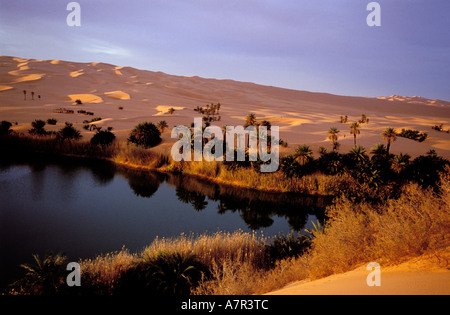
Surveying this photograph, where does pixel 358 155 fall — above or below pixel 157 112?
below

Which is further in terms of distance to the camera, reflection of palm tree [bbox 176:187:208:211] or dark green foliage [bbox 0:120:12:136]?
dark green foliage [bbox 0:120:12:136]

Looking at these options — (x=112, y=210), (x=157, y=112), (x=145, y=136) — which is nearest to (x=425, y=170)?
(x=112, y=210)

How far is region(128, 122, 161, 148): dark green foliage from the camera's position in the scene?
2666 cm

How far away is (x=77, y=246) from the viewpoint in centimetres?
1072

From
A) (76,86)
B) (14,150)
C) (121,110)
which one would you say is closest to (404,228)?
(14,150)

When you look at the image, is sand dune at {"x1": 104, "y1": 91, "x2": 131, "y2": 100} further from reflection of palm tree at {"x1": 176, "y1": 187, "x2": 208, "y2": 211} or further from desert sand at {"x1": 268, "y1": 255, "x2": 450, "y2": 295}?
desert sand at {"x1": 268, "y1": 255, "x2": 450, "y2": 295}

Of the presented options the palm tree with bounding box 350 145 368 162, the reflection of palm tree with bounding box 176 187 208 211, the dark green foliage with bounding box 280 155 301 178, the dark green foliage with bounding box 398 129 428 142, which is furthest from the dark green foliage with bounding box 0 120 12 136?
the dark green foliage with bounding box 398 129 428 142

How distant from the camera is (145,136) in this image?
2669 cm

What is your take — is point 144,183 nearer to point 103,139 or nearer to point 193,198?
point 193,198

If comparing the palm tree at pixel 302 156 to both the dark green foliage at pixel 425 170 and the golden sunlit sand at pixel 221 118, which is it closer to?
the dark green foliage at pixel 425 170

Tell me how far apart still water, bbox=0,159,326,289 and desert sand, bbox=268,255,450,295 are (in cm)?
845

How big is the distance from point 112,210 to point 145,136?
13.1 metres

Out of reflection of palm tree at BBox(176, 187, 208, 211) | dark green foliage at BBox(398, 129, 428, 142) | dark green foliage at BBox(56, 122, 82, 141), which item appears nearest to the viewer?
reflection of palm tree at BBox(176, 187, 208, 211)

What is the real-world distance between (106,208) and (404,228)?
571 inches
